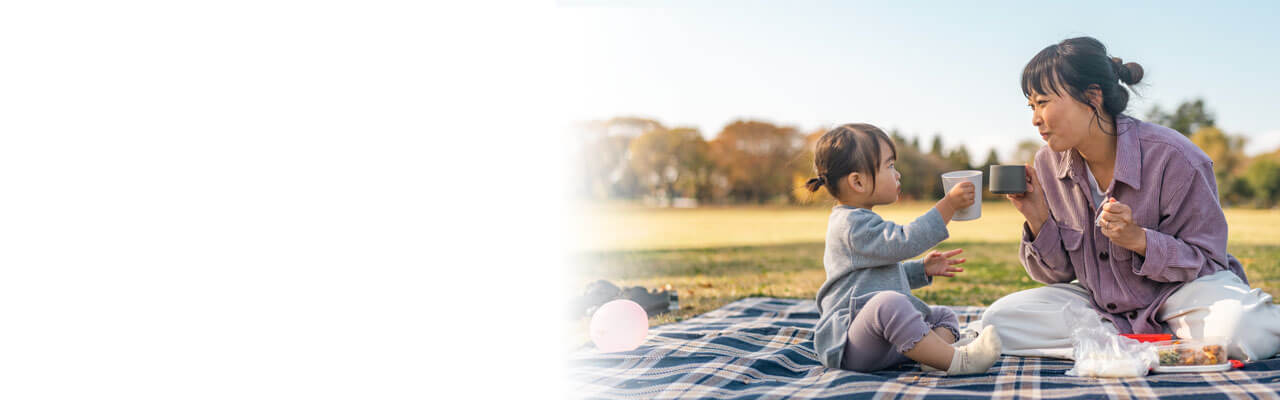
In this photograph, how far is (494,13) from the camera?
10805 millimetres

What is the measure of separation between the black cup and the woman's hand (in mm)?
107

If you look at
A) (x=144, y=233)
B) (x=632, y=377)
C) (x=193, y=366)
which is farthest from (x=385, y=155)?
(x=632, y=377)

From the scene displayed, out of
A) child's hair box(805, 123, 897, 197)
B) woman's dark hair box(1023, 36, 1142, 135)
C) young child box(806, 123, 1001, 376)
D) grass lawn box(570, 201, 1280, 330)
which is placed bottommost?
grass lawn box(570, 201, 1280, 330)

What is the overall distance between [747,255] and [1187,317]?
851 centimetres

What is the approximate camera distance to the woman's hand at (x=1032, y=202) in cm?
310

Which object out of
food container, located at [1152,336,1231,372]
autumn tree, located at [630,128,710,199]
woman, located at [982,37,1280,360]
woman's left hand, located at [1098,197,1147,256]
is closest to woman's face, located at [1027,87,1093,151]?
woman, located at [982,37,1280,360]

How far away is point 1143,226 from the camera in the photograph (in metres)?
2.96

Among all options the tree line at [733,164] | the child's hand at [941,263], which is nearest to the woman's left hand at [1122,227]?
the child's hand at [941,263]

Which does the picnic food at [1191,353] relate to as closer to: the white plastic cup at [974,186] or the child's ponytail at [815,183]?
the white plastic cup at [974,186]

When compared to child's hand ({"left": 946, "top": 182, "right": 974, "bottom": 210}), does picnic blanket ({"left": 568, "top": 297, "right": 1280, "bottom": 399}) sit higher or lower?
lower

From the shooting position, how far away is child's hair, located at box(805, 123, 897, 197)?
2883mm

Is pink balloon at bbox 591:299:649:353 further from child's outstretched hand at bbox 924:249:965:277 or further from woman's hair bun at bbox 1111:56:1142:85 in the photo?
woman's hair bun at bbox 1111:56:1142:85

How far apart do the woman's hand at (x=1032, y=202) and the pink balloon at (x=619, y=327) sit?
1460 millimetres

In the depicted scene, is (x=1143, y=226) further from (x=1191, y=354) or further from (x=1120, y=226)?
(x=1191, y=354)
